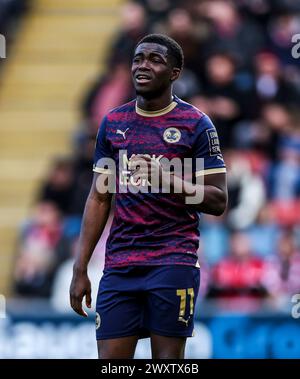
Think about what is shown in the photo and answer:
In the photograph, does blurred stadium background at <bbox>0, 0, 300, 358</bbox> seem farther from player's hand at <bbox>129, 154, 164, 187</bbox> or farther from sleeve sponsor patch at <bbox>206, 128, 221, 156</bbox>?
player's hand at <bbox>129, 154, 164, 187</bbox>

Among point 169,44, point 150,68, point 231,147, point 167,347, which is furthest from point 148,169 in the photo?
point 231,147

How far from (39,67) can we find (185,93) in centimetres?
463

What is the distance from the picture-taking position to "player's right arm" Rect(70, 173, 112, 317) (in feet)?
21.2

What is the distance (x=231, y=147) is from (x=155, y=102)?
5.87 metres

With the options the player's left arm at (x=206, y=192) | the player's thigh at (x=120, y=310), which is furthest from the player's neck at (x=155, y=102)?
the player's thigh at (x=120, y=310)

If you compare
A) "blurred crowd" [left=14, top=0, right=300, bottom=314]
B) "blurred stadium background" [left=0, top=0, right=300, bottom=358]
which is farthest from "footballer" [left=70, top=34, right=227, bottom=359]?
"blurred crowd" [left=14, top=0, right=300, bottom=314]

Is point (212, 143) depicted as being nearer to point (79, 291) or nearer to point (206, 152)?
point (206, 152)

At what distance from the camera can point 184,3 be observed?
14328 mm

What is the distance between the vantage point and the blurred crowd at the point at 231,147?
11.2 meters

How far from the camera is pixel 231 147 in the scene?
12219mm

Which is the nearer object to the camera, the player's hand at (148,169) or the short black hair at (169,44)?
the player's hand at (148,169)

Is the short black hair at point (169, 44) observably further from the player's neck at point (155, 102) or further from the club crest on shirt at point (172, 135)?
the club crest on shirt at point (172, 135)
